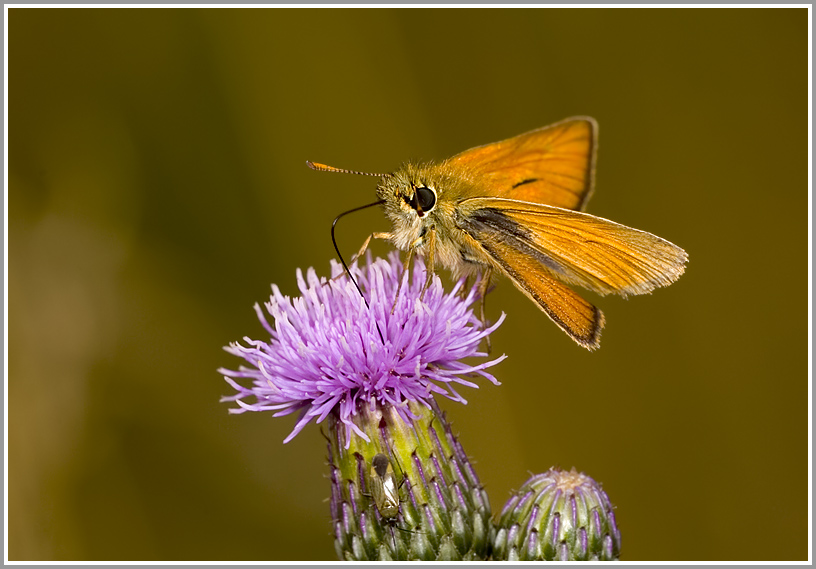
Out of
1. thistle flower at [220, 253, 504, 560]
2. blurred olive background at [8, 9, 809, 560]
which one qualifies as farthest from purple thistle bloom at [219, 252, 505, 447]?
blurred olive background at [8, 9, 809, 560]

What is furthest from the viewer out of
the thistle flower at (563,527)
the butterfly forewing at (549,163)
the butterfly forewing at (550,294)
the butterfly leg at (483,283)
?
the butterfly forewing at (549,163)

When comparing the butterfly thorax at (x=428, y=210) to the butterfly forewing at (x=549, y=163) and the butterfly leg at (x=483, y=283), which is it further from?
the butterfly forewing at (x=549, y=163)

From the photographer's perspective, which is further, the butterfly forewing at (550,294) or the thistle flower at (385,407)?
the butterfly forewing at (550,294)

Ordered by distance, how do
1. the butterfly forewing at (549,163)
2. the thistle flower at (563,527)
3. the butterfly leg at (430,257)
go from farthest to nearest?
the butterfly forewing at (549,163)
the butterfly leg at (430,257)
the thistle flower at (563,527)

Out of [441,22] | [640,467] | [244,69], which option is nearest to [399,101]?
[441,22]

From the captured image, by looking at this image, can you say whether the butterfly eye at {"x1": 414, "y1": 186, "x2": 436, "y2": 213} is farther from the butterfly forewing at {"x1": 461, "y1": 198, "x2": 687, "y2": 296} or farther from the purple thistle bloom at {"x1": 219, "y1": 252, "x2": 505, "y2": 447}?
the purple thistle bloom at {"x1": 219, "y1": 252, "x2": 505, "y2": 447}

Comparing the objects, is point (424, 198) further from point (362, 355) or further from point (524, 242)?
point (362, 355)

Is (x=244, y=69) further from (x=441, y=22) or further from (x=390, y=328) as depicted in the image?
(x=390, y=328)

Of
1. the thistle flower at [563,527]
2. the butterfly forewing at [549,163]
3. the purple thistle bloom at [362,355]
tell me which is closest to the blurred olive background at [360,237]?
the butterfly forewing at [549,163]

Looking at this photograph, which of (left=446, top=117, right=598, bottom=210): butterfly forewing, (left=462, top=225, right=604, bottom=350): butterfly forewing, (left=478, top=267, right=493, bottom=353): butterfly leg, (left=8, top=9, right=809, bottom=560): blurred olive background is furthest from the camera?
(left=8, top=9, right=809, bottom=560): blurred olive background
